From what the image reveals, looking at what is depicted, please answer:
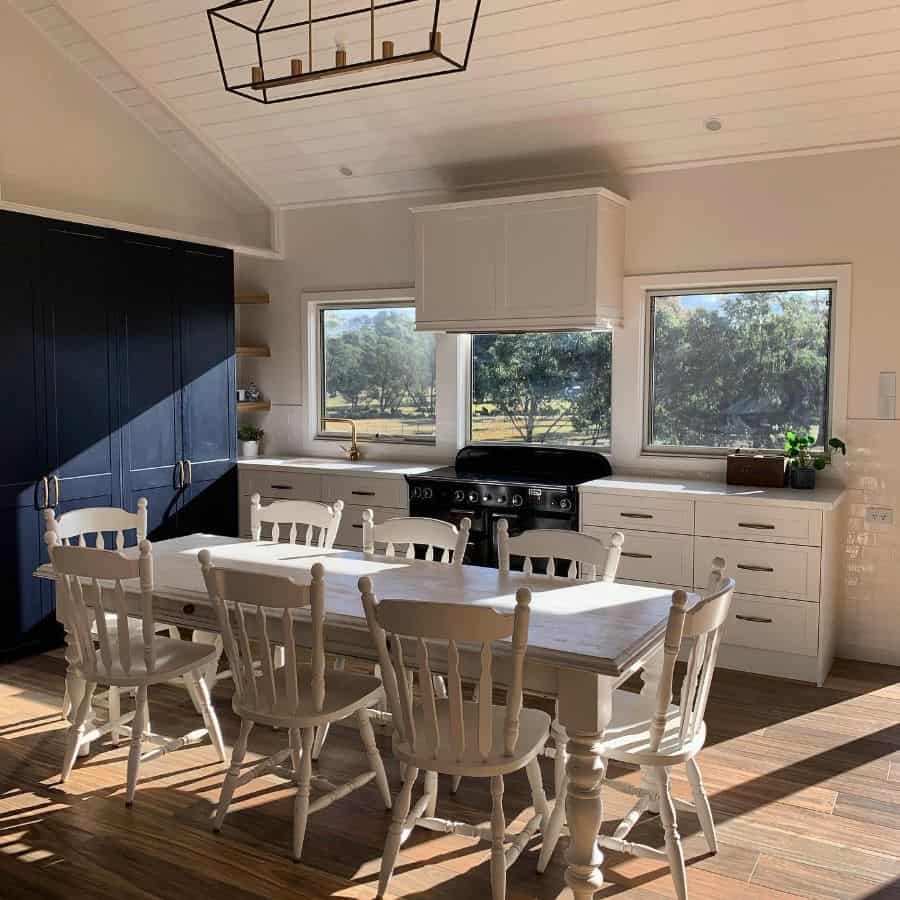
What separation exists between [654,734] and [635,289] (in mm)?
3132

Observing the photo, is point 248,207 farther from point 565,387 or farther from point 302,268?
point 565,387

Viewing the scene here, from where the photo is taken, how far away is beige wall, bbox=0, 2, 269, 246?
4.91 m

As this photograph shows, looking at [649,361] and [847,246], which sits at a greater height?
[847,246]

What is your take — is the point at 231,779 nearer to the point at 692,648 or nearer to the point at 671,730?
the point at 671,730

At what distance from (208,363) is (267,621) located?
10.1ft

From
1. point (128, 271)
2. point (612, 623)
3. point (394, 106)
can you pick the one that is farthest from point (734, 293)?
point (128, 271)

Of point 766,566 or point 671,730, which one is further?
point 766,566

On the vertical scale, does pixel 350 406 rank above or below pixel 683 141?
below

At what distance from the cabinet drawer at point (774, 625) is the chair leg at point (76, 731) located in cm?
276

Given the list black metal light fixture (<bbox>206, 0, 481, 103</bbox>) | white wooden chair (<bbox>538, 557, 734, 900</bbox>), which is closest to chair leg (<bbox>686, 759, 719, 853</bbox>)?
white wooden chair (<bbox>538, 557, 734, 900</bbox>)

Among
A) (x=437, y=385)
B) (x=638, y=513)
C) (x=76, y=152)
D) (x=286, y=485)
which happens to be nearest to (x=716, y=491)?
(x=638, y=513)

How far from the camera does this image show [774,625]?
14.5ft

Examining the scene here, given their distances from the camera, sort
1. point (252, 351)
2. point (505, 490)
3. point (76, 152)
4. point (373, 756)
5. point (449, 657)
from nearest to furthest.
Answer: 1. point (449, 657)
2. point (373, 756)
3. point (505, 490)
4. point (76, 152)
5. point (252, 351)

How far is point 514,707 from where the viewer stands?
7.99 ft
